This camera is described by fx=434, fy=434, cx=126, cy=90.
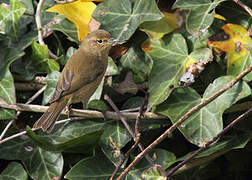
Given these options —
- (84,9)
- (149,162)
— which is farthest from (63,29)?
(149,162)

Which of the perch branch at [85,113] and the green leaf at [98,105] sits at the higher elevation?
the green leaf at [98,105]

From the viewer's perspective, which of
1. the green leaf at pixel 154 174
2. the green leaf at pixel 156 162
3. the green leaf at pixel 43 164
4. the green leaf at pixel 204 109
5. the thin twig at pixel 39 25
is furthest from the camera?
the thin twig at pixel 39 25

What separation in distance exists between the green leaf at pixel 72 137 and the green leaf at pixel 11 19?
47cm

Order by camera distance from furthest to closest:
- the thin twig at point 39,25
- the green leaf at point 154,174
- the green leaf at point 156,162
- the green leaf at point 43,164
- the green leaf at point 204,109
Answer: the thin twig at point 39,25 → the green leaf at point 43,164 → the green leaf at point 156,162 → the green leaf at point 204,109 → the green leaf at point 154,174

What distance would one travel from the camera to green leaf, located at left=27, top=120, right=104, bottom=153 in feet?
5.40

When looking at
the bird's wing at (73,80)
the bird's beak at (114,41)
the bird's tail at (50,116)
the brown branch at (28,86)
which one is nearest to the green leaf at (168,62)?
the bird's beak at (114,41)

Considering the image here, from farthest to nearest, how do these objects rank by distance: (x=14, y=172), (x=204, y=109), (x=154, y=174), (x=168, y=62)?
(x=14, y=172), (x=168, y=62), (x=204, y=109), (x=154, y=174)

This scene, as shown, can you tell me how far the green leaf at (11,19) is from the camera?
6.15ft

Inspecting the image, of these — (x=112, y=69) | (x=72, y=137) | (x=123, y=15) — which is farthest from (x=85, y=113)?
(x=123, y=15)

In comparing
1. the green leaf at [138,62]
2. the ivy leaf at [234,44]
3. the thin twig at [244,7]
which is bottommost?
the green leaf at [138,62]

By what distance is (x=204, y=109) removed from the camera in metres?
1.59

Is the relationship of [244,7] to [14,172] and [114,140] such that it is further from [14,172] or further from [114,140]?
[14,172]

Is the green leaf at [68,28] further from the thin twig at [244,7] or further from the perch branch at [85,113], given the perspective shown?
the thin twig at [244,7]

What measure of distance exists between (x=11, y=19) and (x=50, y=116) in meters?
0.51
